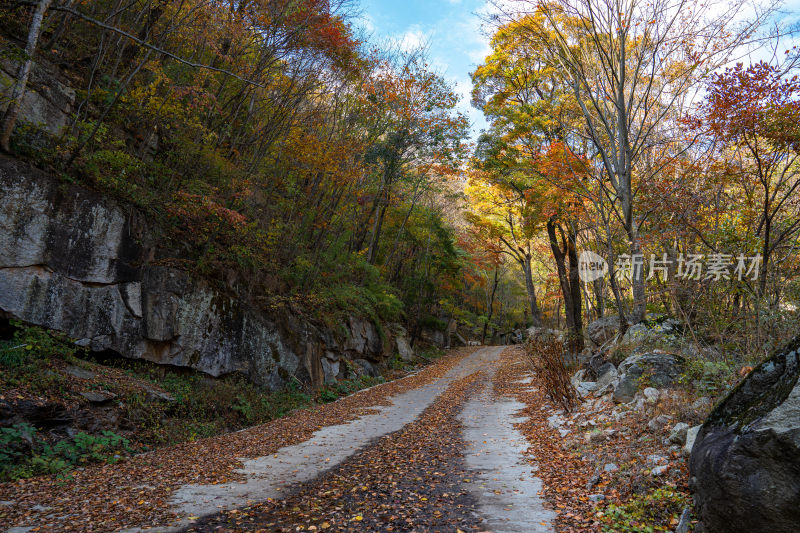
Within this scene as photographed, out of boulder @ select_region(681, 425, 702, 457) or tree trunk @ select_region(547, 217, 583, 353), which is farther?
tree trunk @ select_region(547, 217, 583, 353)

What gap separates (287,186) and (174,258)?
4.52m

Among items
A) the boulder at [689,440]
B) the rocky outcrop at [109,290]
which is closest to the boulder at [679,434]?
the boulder at [689,440]

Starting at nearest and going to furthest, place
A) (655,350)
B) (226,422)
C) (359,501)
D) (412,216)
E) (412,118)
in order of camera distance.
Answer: (359,501), (655,350), (226,422), (412,118), (412,216)

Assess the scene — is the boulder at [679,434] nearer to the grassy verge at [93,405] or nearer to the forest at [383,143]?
the forest at [383,143]

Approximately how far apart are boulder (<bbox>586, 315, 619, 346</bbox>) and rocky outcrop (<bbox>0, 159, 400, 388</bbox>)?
1014cm

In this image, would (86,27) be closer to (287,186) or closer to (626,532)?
(287,186)

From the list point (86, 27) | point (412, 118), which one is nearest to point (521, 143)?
point (412, 118)

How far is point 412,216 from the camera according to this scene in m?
22.8

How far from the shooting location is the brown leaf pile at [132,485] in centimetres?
390

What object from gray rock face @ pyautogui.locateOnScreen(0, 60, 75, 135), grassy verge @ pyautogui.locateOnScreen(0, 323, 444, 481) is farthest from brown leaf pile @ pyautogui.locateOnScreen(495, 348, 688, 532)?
gray rock face @ pyautogui.locateOnScreen(0, 60, 75, 135)

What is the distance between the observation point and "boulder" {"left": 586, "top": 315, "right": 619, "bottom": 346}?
1311cm

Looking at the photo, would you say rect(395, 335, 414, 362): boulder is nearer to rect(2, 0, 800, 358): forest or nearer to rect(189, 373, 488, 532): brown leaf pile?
rect(2, 0, 800, 358): forest

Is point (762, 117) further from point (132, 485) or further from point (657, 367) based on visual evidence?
point (132, 485)

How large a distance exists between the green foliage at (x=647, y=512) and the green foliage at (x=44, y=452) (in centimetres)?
628
